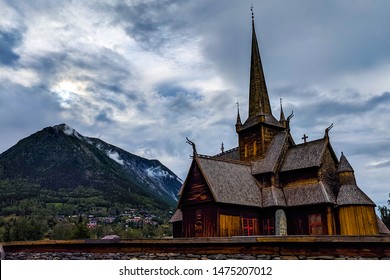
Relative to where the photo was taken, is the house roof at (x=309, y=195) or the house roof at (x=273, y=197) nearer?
the house roof at (x=309, y=195)

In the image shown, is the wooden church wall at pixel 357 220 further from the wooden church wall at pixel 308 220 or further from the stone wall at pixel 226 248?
Result: the stone wall at pixel 226 248

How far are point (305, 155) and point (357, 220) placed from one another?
264 inches

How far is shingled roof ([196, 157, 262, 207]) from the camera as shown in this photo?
29922 millimetres

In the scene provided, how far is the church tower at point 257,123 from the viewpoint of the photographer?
3700 cm

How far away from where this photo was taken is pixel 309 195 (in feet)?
98.6

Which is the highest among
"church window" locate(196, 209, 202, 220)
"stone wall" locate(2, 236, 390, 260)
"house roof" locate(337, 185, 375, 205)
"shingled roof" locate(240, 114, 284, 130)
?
"shingled roof" locate(240, 114, 284, 130)

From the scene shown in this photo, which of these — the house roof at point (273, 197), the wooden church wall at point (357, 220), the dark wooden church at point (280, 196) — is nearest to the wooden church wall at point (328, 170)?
the dark wooden church at point (280, 196)

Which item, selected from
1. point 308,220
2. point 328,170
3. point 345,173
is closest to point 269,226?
point 308,220

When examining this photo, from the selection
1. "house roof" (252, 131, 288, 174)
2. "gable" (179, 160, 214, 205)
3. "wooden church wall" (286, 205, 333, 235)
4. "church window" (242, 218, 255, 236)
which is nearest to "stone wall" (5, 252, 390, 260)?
"gable" (179, 160, 214, 205)

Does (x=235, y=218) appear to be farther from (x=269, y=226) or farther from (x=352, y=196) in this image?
(x=352, y=196)

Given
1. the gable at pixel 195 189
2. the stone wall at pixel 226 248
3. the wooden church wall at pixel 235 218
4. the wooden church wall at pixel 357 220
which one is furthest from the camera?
the gable at pixel 195 189

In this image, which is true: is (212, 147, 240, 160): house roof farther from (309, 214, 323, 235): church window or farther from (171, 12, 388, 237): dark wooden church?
(309, 214, 323, 235): church window
